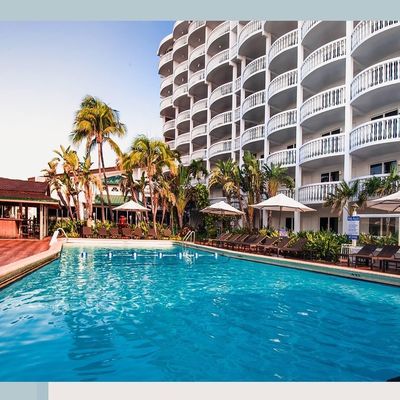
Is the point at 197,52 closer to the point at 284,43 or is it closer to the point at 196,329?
the point at 284,43

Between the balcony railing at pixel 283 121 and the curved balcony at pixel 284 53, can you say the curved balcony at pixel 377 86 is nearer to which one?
the balcony railing at pixel 283 121

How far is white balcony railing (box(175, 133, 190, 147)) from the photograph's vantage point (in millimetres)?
37241

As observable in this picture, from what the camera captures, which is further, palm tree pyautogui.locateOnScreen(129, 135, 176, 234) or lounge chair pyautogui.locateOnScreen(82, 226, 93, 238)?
palm tree pyautogui.locateOnScreen(129, 135, 176, 234)

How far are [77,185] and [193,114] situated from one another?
14.5m

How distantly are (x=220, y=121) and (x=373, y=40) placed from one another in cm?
1611

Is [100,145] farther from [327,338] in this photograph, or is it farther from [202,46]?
[327,338]

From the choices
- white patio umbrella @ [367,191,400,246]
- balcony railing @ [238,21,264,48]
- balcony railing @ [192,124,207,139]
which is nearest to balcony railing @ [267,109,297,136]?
balcony railing @ [238,21,264,48]

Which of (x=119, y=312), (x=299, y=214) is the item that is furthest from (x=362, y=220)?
(x=119, y=312)

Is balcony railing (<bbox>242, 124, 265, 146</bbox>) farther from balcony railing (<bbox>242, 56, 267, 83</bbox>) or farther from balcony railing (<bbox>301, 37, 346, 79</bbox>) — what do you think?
balcony railing (<bbox>301, 37, 346, 79</bbox>)

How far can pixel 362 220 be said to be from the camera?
18516mm

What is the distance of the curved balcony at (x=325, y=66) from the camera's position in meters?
19.1

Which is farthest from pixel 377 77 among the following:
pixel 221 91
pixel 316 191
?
pixel 221 91

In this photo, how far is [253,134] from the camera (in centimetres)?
2686

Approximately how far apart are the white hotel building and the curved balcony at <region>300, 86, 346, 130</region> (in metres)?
0.06
